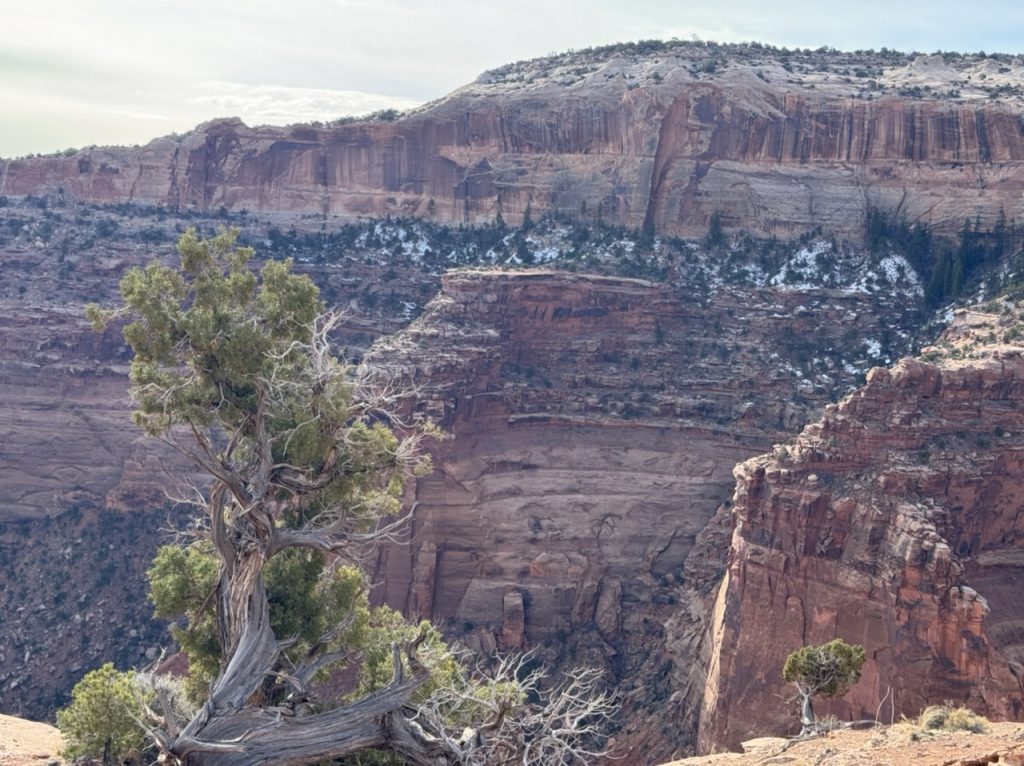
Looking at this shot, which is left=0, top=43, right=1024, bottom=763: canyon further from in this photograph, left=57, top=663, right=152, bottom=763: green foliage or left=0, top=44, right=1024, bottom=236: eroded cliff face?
left=57, top=663, right=152, bottom=763: green foliage

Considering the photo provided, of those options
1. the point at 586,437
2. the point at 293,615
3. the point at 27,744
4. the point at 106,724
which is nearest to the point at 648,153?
the point at 586,437

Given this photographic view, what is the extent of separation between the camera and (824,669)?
31.2m

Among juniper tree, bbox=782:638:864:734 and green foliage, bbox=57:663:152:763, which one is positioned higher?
green foliage, bbox=57:663:152:763

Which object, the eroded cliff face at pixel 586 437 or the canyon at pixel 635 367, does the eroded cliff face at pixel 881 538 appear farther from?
the eroded cliff face at pixel 586 437

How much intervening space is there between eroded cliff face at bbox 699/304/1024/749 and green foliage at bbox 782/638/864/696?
17.0 ft

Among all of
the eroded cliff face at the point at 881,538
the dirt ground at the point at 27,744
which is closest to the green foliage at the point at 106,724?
the dirt ground at the point at 27,744

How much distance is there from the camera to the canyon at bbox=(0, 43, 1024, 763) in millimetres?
38781

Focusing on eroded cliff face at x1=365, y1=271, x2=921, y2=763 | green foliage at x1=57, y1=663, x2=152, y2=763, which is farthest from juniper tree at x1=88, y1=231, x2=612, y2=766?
eroded cliff face at x1=365, y1=271, x2=921, y2=763

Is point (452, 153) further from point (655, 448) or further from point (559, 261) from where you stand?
point (655, 448)

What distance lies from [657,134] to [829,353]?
Answer: 16503mm

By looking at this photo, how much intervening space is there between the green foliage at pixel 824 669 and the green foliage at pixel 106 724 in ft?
54.7

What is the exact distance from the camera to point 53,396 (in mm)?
62188

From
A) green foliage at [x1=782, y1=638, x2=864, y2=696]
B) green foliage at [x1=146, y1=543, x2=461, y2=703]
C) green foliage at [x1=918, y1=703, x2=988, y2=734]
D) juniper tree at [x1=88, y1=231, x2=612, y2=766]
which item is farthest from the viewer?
green foliage at [x1=782, y1=638, x2=864, y2=696]

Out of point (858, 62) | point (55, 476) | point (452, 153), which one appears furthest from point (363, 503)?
point (858, 62)
